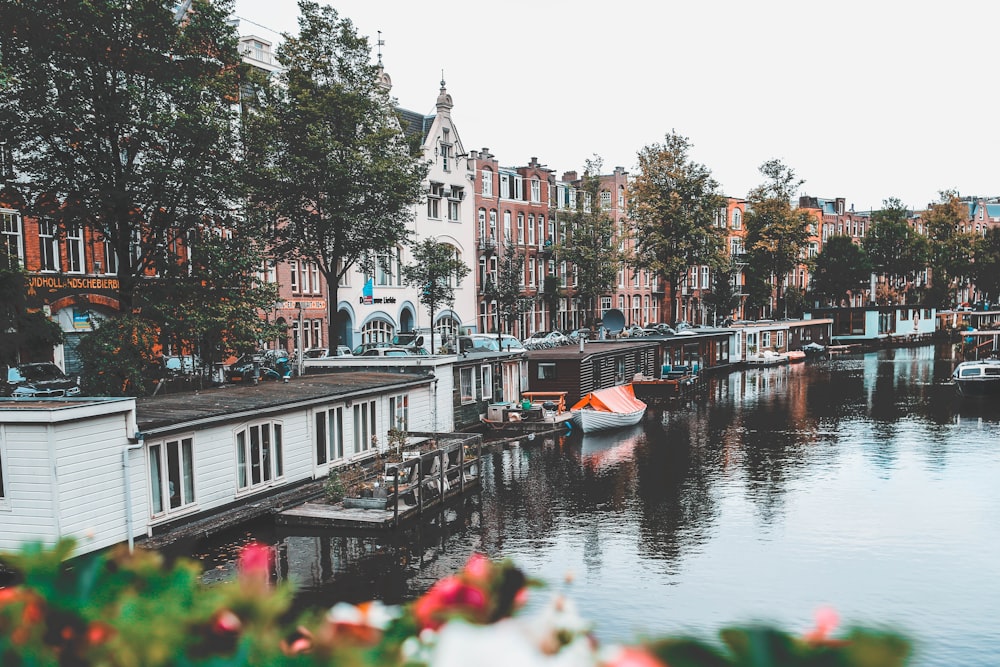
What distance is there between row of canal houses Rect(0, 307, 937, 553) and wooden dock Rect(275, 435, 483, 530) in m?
1.70

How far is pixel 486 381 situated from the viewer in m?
37.3

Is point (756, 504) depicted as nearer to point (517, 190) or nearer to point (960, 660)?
point (960, 660)

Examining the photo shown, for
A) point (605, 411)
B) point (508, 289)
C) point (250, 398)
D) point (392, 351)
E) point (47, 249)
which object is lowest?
point (605, 411)

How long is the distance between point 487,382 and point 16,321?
1906 cm

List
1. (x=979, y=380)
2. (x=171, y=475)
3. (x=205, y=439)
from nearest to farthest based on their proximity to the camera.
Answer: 1. (x=171, y=475)
2. (x=205, y=439)
3. (x=979, y=380)

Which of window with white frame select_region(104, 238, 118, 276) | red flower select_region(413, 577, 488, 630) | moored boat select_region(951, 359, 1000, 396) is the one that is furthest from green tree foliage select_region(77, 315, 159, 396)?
moored boat select_region(951, 359, 1000, 396)

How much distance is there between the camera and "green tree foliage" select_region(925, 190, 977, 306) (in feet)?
340

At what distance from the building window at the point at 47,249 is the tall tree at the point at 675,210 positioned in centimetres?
4589

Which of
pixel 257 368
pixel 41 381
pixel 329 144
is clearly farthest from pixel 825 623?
pixel 257 368

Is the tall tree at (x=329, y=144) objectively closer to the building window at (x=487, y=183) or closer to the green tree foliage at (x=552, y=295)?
the building window at (x=487, y=183)

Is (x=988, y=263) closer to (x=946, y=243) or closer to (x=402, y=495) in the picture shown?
(x=946, y=243)

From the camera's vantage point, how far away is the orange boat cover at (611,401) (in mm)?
37500

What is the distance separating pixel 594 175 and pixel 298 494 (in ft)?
171

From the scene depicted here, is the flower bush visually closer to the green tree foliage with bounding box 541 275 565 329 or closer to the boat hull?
the boat hull
